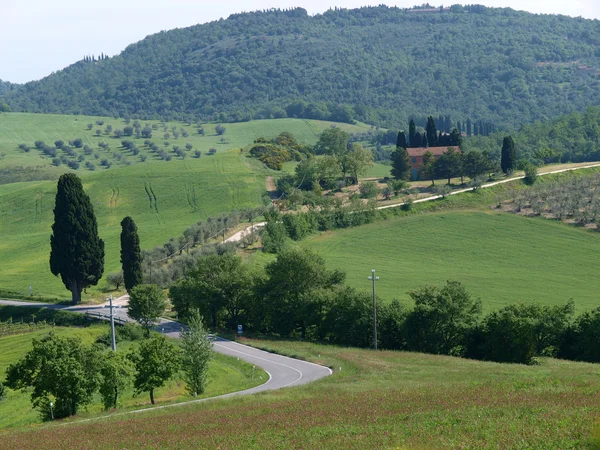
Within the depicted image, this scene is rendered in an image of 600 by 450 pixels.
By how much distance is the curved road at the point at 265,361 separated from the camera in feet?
159

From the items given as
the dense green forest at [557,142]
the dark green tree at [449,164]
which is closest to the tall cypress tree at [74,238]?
the dark green tree at [449,164]

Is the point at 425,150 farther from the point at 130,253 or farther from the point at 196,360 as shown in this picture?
the point at 196,360

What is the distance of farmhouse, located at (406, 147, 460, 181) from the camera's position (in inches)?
5477

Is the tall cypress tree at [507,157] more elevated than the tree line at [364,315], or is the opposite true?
the tall cypress tree at [507,157]

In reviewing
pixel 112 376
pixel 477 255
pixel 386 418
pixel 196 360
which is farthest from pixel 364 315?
pixel 477 255

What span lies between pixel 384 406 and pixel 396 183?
94993 mm

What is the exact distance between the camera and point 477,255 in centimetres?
10362

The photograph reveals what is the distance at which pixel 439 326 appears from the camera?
58.4 m

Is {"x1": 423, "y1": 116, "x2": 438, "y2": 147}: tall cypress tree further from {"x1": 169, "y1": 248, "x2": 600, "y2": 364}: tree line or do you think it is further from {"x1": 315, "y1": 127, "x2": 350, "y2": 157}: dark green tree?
{"x1": 169, "y1": 248, "x2": 600, "y2": 364}: tree line

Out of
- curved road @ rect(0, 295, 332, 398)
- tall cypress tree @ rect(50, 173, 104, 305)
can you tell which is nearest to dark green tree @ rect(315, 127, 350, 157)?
tall cypress tree @ rect(50, 173, 104, 305)

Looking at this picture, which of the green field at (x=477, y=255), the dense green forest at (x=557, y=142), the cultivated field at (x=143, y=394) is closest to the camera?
the cultivated field at (x=143, y=394)

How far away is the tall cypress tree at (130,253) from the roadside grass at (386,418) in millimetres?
35568

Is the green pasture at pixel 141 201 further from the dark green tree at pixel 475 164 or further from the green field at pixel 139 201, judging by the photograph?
the dark green tree at pixel 475 164

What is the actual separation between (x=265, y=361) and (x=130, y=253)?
2412 centimetres
